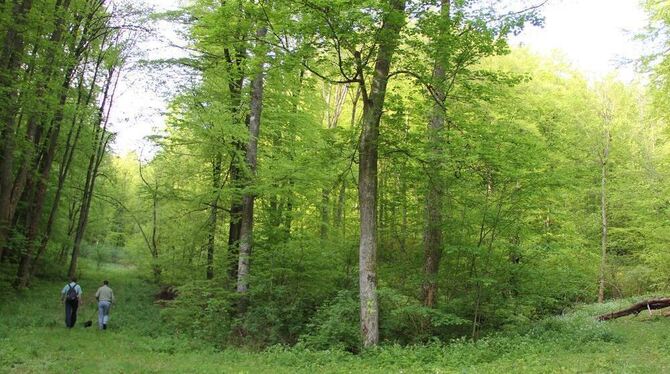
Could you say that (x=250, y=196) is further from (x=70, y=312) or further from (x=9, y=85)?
(x=9, y=85)

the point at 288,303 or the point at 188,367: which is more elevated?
the point at 288,303

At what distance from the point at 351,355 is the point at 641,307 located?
10.1 metres

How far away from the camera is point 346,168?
12.3m

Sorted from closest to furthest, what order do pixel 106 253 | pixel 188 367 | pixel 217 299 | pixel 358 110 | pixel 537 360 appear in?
pixel 537 360 < pixel 188 367 < pixel 217 299 < pixel 358 110 < pixel 106 253

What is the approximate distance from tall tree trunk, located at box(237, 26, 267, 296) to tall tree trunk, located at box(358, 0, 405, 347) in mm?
4470

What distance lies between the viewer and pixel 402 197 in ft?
41.0

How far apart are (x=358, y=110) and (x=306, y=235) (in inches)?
600

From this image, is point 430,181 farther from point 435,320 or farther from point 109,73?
point 109,73

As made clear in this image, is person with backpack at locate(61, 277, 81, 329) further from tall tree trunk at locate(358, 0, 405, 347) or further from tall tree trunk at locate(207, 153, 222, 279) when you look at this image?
tall tree trunk at locate(358, 0, 405, 347)

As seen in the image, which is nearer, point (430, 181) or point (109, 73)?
point (430, 181)

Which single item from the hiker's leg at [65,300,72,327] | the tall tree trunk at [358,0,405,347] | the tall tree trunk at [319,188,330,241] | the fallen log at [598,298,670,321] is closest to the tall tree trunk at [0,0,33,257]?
the hiker's leg at [65,300,72,327]

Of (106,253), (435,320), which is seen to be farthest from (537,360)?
(106,253)

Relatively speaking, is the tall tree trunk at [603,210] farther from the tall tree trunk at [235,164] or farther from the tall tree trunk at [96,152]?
the tall tree trunk at [96,152]

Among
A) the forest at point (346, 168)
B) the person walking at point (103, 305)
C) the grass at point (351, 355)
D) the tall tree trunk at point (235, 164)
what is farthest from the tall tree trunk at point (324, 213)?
the person walking at point (103, 305)
